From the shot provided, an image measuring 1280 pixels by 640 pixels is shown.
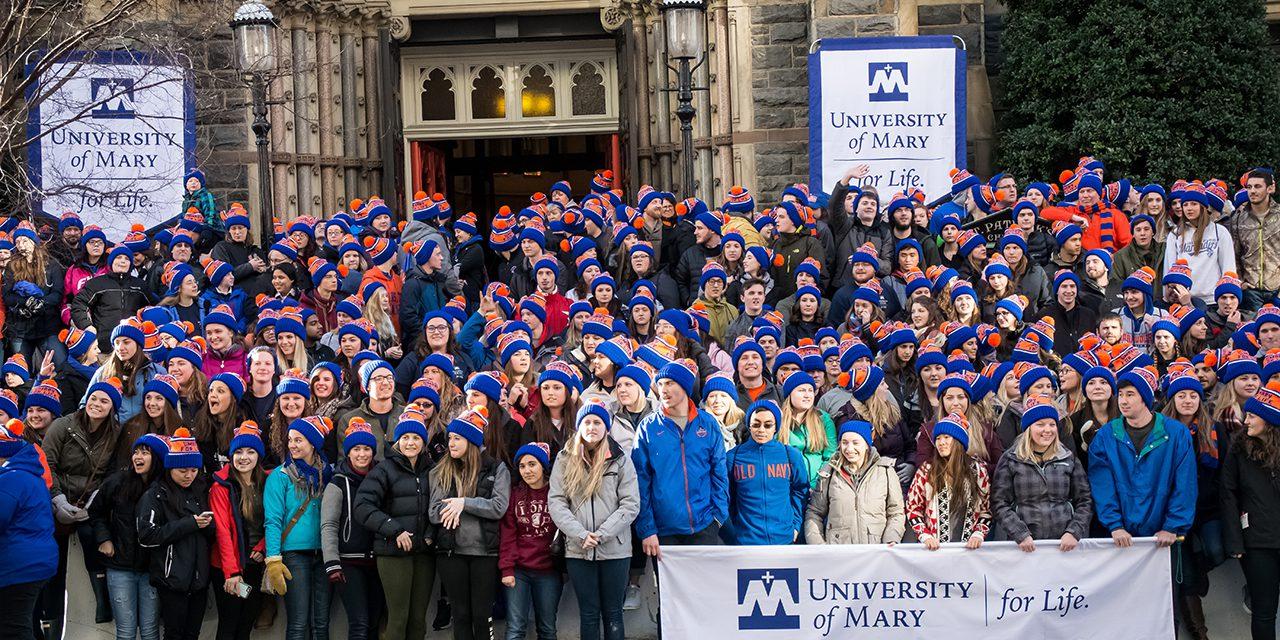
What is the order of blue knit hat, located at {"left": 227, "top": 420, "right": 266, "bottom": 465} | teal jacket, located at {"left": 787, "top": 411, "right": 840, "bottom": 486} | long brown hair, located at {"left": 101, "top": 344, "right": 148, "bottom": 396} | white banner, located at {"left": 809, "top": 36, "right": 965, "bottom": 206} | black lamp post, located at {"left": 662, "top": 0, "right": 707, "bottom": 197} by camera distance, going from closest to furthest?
blue knit hat, located at {"left": 227, "top": 420, "right": 266, "bottom": 465}, teal jacket, located at {"left": 787, "top": 411, "right": 840, "bottom": 486}, long brown hair, located at {"left": 101, "top": 344, "right": 148, "bottom": 396}, black lamp post, located at {"left": 662, "top": 0, "right": 707, "bottom": 197}, white banner, located at {"left": 809, "top": 36, "right": 965, "bottom": 206}

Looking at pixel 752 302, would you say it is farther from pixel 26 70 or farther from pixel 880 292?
pixel 26 70

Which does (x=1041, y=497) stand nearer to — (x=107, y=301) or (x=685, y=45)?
(x=685, y=45)

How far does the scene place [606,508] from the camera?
31.6 ft

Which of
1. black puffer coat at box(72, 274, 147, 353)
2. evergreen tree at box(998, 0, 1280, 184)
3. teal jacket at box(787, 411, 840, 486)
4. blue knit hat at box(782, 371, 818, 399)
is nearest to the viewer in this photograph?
teal jacket at box(787, 411, 840, 486)

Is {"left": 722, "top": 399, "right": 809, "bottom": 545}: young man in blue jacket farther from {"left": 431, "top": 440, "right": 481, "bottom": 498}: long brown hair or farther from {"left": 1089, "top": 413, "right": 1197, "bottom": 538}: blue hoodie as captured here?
{"left": 1089, "top": 413, "right": 1197, "bottom": 538}: blue hoodie

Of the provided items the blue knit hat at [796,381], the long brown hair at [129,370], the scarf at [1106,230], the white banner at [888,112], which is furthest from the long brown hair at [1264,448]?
the long brown hair at [129,370]

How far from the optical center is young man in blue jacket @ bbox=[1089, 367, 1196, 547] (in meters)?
9.88

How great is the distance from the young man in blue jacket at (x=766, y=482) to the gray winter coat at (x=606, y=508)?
68cm

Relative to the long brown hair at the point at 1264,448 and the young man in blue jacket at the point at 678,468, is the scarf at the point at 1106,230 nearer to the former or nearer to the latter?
the long brown hair at the point at 1264,448

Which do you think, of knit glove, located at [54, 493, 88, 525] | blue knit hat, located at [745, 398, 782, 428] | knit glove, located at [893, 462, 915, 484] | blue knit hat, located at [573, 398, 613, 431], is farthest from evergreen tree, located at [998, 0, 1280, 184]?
knit glove, located at [54, 493, 88, 525]

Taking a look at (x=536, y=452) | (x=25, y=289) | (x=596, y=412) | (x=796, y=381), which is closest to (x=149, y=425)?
(x=536, y=452)

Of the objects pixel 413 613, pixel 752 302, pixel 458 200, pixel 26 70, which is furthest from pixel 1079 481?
pixel 458 200

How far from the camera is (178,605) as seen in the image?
9.96 metres

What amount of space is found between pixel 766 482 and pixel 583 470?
3.68 feet
